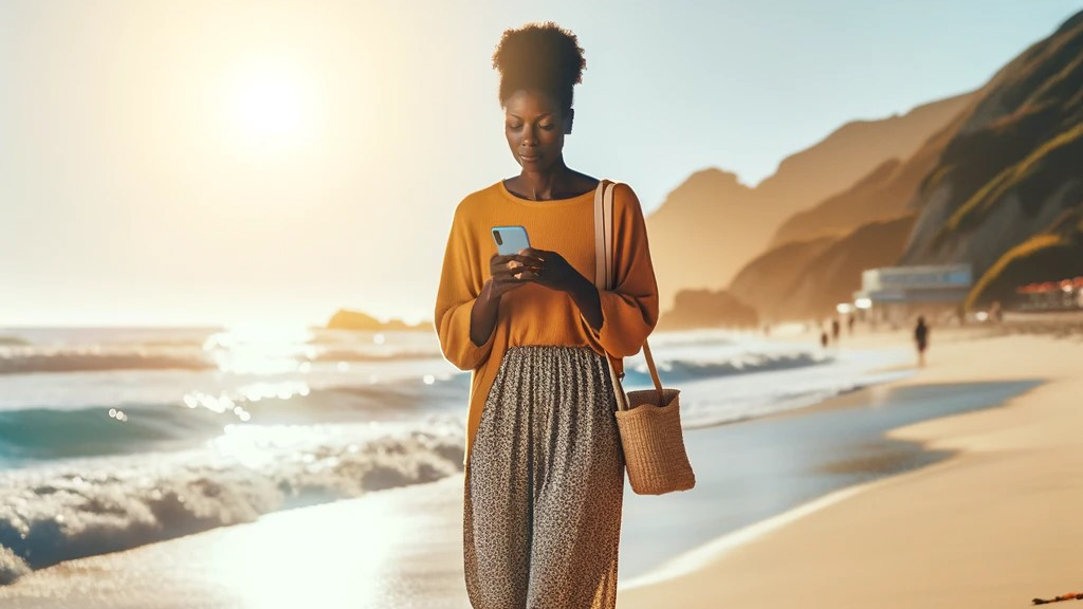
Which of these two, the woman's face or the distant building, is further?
the distant building

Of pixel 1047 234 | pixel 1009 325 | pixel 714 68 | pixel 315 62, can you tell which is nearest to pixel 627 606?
pixel 315 62

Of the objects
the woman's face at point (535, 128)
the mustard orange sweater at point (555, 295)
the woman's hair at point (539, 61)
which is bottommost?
the mustard orange sweater at point (555, 295)

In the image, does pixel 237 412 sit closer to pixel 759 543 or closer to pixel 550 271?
pixel 759 543

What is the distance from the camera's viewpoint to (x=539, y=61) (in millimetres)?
1764

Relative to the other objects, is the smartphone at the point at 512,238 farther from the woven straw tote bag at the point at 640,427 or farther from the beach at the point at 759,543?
the beach at the point at 759,543

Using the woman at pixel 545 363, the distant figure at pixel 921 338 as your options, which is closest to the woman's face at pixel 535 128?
the woman at pixel 545 363

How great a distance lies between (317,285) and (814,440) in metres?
4.37

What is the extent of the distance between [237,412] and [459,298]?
8.79 meters

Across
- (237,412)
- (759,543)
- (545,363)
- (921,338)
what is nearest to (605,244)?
(545,363)

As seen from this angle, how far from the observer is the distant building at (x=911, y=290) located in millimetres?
12070

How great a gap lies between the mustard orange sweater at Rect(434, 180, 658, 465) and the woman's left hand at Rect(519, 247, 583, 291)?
75 mm

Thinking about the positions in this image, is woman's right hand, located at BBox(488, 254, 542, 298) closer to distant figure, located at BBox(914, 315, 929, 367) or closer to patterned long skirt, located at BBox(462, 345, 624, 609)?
patterned long skirt, located at BBox(462, 345, 624, 609)

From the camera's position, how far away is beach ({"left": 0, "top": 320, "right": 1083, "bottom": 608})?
3510mm

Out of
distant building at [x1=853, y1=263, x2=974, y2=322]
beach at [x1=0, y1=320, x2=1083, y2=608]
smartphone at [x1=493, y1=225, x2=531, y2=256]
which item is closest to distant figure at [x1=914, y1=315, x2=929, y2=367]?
distant building at [x1=853, y1=263, x2=974, y2=322]
